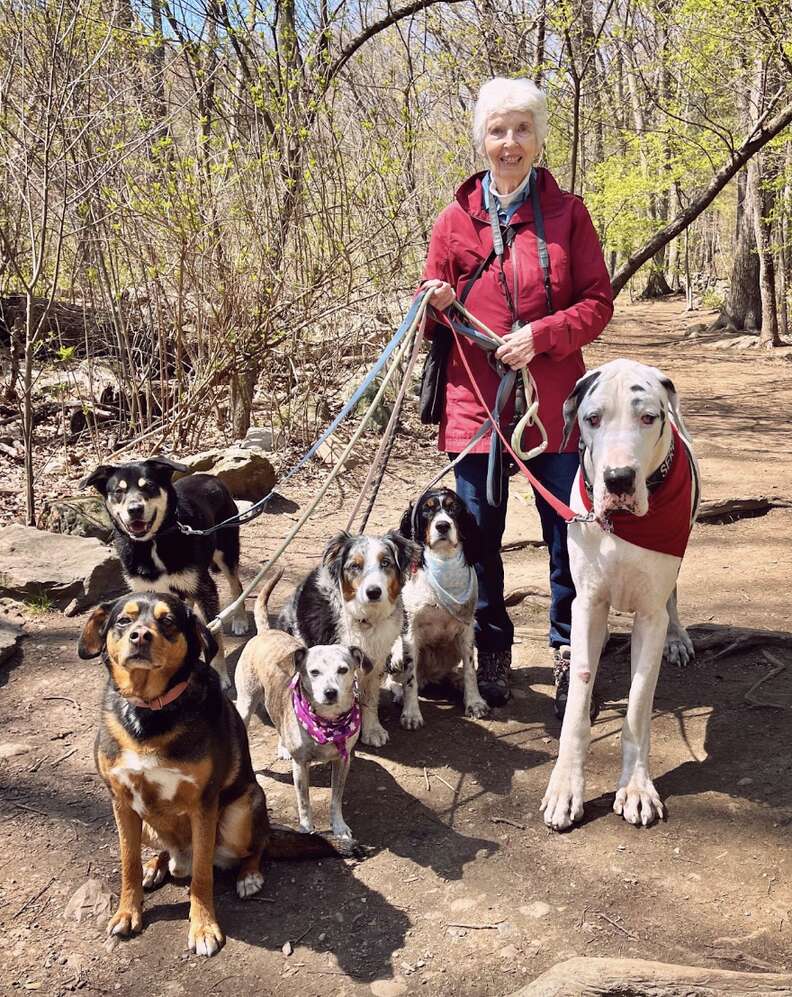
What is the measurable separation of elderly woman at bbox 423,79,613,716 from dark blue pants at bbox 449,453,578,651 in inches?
0.4

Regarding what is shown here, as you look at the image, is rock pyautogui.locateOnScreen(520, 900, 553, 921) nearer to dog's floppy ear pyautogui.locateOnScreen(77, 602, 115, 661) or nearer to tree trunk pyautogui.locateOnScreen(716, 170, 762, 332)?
dog's floppy ear pyautogui.locateOnScreen(77, 602, 115, 661)

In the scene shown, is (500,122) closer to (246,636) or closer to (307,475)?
(246,636)

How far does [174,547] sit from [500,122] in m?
2.88

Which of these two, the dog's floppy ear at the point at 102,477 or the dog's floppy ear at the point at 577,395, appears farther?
the dog's floppy ear at the point at 102,477

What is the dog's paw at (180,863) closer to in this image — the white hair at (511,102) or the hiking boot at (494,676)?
the hiking boot at (494,676)

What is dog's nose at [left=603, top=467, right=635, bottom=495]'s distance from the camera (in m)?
3.18

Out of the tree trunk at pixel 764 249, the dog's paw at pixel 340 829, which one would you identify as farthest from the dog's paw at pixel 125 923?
the tree trunk at pixel 764 249

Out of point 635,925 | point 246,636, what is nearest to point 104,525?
point 246,636

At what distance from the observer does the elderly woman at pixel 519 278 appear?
153 inches

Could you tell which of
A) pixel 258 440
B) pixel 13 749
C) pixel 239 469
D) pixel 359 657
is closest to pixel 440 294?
pixel 359 657

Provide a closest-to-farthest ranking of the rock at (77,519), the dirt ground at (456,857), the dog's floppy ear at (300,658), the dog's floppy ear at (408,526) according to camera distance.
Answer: the dirt ground at (456,857) → the dog's floppy ear at (300,658) → the dog's floppy ear at (408,526) → the rock at (77,519)

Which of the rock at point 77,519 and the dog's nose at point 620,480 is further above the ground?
the dog's nose at point 620,480

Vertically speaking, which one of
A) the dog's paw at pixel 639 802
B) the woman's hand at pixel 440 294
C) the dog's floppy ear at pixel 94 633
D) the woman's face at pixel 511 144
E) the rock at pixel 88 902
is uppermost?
the woman's face at pixel 511 144

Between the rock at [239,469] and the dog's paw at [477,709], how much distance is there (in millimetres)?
4016
